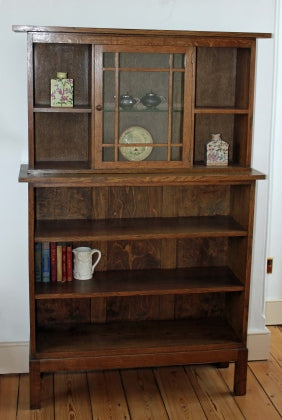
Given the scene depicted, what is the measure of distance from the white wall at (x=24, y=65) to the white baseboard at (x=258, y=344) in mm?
652

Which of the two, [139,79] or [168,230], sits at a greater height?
[139,79]

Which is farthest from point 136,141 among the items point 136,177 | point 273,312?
point 273,312

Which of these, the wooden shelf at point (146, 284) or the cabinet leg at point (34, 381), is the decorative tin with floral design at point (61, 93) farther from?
the cabinet leg at point (34, 381)

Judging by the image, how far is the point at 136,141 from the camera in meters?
3.09

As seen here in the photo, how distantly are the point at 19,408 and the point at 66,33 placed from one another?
1.61 metres

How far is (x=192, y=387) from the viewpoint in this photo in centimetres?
338

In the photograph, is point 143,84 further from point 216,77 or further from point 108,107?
point 216,77

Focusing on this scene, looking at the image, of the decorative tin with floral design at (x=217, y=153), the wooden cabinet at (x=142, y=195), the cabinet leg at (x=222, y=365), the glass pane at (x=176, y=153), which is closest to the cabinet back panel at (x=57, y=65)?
the wooden cabinet at (x=142, y=195)

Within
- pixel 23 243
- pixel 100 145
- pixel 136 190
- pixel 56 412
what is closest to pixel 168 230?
pixel 136 190

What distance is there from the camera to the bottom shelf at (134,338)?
10.6ft

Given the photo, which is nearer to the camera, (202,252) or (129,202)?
(129,202)

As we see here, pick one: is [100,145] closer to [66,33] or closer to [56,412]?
[66,33]

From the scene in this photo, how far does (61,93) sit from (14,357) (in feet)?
4.20

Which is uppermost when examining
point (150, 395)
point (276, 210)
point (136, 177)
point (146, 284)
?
point (136, 177)
